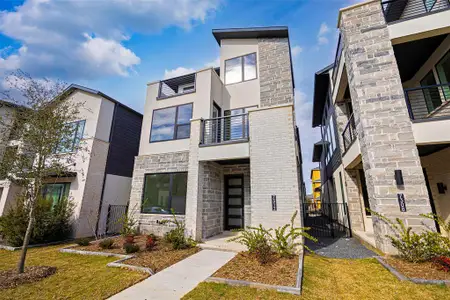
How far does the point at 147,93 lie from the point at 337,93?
10.3 m

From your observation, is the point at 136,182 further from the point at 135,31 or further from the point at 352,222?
the point at 352,222

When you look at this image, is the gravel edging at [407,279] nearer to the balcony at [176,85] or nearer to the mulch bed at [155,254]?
the mulch bed at [155,254]

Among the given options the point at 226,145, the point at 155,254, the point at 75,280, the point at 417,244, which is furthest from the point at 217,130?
the point at 417,244

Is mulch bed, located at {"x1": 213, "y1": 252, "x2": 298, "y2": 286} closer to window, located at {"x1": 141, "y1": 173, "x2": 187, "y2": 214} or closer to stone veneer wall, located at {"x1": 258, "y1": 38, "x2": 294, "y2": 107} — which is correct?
window, located at {"x1": 141, "y1": 173, "x2": 187, "y2": 214}

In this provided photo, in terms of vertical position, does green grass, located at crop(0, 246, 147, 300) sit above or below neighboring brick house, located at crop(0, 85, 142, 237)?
below

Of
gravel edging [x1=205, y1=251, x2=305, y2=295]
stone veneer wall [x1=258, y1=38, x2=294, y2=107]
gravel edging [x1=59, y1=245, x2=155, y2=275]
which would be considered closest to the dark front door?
stone veneer wall [x1=258, y1=38, x2=294, y2=107]

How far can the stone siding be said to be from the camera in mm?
6539

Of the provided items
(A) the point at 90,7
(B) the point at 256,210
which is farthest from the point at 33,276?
(A) the point at 90,7

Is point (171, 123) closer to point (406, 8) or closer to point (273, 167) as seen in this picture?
point (273, 167)

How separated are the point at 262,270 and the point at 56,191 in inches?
465

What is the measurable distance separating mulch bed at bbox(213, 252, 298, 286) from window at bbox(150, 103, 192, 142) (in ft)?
21.0

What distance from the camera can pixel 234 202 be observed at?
9.66 metres

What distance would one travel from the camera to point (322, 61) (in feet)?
39.8

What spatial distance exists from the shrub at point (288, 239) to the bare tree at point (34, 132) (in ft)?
22.7
